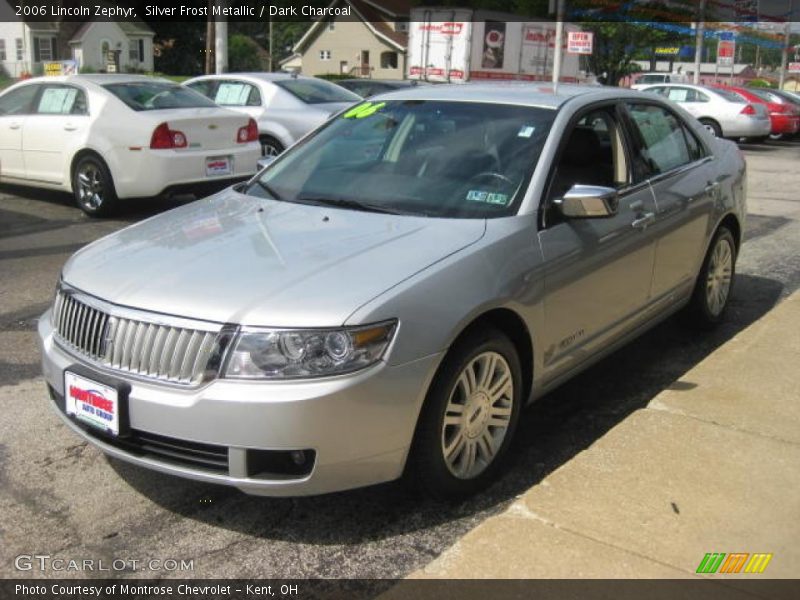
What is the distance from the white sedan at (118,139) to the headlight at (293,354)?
21.8 feet

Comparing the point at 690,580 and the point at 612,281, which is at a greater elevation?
the point at 612,281

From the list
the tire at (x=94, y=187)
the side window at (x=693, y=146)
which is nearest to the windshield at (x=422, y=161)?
the side window at (x=693, y=146)

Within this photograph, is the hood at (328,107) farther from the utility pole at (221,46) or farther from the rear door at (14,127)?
the utility pole at (221,46)

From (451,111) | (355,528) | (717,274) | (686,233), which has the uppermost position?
(451,111)

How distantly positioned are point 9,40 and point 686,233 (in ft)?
238

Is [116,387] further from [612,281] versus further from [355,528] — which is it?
[612,281]

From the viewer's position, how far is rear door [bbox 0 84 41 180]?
33.8 ft

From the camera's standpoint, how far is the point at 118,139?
9242mm

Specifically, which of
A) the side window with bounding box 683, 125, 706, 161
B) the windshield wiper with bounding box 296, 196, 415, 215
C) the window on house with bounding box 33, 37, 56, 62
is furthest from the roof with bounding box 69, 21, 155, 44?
the windshield wiper with bounding box 296, 196, 415, 215

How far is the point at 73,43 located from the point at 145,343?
68.7 metres

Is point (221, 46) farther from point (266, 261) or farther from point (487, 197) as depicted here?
point (266, 261)

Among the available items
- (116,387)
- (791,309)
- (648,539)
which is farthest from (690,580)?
(791,309)

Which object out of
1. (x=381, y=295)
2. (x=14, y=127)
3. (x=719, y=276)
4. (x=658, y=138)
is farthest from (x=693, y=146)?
(x=14, y=127)

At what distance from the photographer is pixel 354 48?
219 feet
